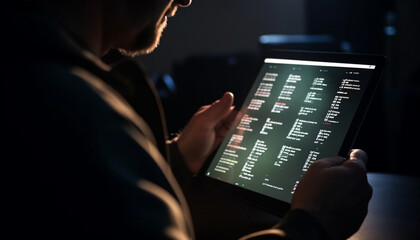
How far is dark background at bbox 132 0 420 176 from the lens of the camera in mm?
2996

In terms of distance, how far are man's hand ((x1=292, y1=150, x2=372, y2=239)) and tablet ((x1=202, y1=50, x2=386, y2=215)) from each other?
0.14 m

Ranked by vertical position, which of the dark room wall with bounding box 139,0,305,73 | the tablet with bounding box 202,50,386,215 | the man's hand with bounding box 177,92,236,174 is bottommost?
the dark room wall with bounding box 139,0,305,73

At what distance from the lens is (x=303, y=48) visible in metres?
2.73

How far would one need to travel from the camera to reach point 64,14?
667 mm

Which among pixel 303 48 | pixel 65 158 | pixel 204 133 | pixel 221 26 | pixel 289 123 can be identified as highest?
pixel 65 158

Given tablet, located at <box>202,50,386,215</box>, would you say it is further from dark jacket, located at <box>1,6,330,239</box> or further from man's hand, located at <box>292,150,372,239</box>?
dark jacket, located at <box>1,6,330,239</box>

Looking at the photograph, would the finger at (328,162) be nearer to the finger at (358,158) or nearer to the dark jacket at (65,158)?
the finger at (358,158)

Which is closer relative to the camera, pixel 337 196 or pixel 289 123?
pixel 337 196

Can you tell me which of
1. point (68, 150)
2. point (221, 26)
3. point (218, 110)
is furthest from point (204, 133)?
point (221, 26)

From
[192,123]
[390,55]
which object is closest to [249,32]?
A: [390,55]

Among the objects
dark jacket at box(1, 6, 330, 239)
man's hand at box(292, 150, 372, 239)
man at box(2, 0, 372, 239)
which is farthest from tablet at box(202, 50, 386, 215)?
dark jacket at box(1, 6, 330, 239)

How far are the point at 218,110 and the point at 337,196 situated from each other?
1.70ft

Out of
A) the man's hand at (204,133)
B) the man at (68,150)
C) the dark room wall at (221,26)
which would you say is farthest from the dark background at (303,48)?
the man at (68,150)

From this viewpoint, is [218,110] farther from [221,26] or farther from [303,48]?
[221,26]
